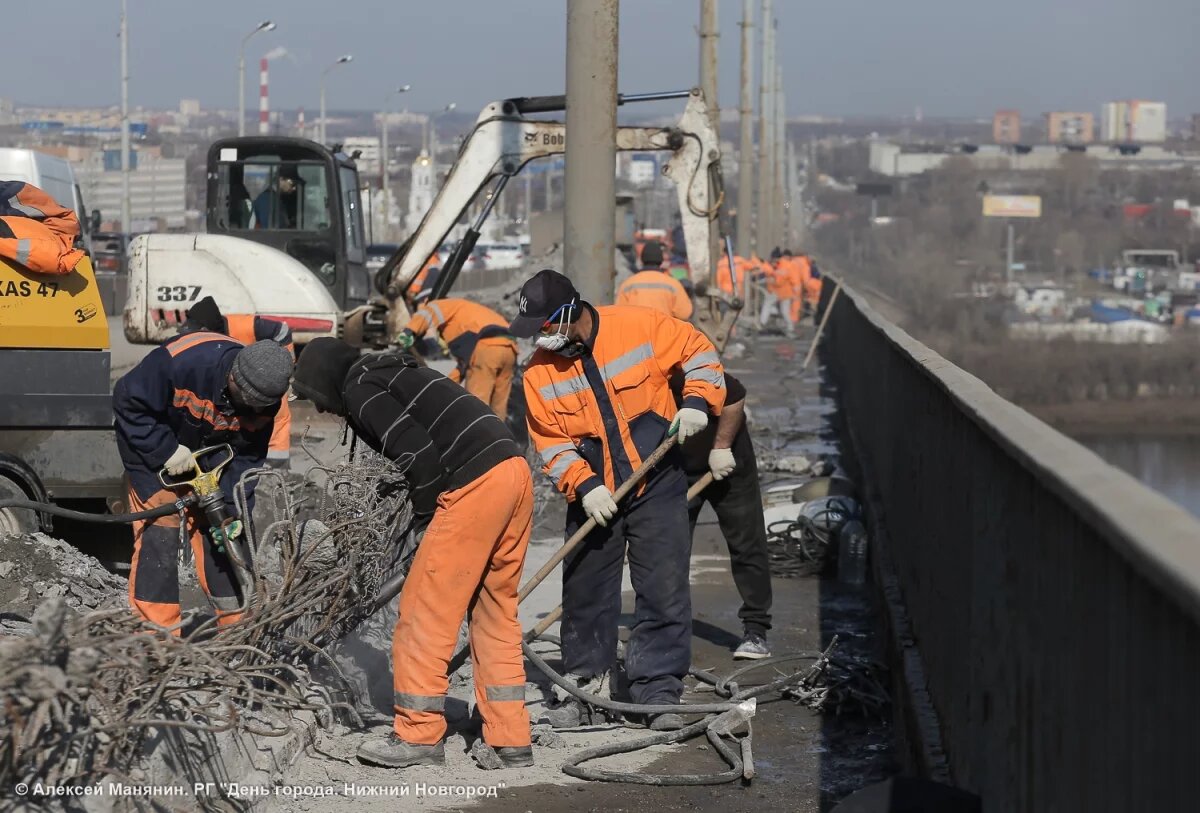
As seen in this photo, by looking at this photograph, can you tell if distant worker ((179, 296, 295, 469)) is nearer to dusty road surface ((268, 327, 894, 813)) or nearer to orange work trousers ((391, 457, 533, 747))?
dusty road surface ((268, 327, 894, 813))

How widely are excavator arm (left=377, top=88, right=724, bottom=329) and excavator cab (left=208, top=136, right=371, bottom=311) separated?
226cm

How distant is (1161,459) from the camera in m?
37.2

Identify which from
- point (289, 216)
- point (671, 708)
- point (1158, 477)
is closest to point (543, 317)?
point (671, 708)

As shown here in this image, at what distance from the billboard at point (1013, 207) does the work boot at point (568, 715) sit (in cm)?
11507

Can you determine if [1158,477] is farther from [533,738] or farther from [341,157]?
[533,738]

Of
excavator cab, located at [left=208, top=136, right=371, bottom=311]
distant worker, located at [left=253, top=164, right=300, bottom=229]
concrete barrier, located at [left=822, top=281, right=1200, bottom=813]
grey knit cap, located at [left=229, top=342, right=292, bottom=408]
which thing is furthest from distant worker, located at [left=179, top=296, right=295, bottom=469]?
distant worker, located at [left=253, top=164, right=300, bottom=229]

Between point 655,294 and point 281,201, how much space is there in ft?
25.7

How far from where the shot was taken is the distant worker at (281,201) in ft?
57.0

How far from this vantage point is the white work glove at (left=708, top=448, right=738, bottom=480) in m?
7.46

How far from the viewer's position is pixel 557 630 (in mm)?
8398

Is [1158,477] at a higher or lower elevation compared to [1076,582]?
lower

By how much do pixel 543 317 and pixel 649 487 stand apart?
865 millimetres

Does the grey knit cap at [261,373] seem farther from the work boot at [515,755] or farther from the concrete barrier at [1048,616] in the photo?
the concrete barrier at [1048,616]

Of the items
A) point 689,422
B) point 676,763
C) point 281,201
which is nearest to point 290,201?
point 281,201
